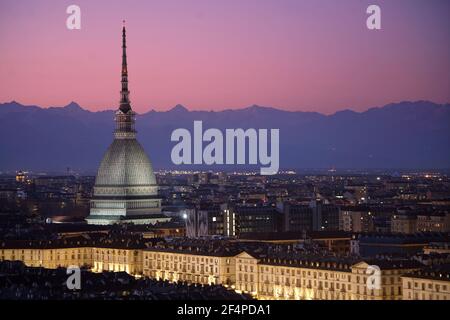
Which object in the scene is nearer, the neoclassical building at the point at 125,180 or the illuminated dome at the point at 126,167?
the neoclassical building at the point at 125,180

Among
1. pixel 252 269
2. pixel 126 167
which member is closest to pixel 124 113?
pixel 126 167

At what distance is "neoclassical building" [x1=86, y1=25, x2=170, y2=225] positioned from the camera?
128 meters

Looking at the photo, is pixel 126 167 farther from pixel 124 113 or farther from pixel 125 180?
pixel 124 113

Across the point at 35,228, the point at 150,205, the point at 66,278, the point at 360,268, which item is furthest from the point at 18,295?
the point at 150,205

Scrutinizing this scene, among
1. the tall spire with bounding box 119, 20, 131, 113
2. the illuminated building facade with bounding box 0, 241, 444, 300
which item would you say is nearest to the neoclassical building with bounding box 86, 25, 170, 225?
the tall spire with bounding box 119, 20, 131, 113

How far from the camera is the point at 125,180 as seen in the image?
128 m

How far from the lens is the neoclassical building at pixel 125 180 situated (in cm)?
12750

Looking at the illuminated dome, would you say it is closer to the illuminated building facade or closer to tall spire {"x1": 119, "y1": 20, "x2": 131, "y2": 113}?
tall spire {"x1": 119, "y1": 20, "x2": 131, "y2": 113}

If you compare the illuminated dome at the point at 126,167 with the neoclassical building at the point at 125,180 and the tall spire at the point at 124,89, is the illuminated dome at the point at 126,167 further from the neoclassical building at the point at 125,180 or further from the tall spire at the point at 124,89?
the tall spire at the point at 124,89

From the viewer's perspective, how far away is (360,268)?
7412 centimetres

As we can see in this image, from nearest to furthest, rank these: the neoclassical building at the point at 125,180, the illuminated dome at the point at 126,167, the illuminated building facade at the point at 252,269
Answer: the illuminated building facade at the point at 252,269
the neoclassical building at the point at 125,180
the illuminated dome at the point at 126,167

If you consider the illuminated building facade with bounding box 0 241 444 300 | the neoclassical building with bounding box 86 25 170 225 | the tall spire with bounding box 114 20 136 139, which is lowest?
the illuminated building facade with bounding box 0 241 444 300

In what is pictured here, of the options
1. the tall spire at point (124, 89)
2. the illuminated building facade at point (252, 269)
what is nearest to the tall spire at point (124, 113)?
the tall spire at point (124, 89)
